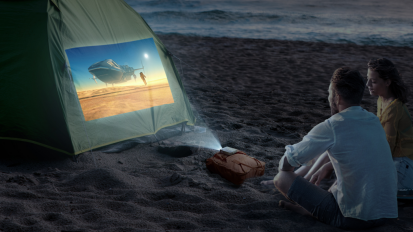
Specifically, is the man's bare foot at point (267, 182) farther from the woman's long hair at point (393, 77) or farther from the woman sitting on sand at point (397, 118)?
the woman's long hair at point (393, 77)

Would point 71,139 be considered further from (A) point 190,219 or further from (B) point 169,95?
(A) point 190,219

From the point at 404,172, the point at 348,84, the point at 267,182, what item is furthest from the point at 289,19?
the point at 348,84

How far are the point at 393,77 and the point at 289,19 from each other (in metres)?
22.5

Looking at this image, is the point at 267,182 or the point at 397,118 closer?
the point at 397,118

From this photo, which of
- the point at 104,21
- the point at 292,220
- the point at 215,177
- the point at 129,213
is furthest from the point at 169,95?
the point at 292,220

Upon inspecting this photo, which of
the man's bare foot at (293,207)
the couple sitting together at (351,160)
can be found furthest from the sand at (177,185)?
the couple sitting together at (351,160)

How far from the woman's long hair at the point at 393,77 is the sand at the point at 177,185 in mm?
892

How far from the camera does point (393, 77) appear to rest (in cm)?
233

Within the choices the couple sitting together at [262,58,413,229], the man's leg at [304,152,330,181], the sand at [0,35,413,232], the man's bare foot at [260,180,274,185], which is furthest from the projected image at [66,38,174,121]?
the couple sitting together at [262,58,413,229]

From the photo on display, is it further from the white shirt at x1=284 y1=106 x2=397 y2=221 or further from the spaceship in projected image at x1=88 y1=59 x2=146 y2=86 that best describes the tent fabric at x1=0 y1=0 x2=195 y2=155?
the white shirt at x1=284 y1=106 x2=397 y2=221

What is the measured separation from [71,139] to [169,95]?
4.43 ft

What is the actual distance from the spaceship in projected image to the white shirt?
245 cm

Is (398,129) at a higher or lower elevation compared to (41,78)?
lower

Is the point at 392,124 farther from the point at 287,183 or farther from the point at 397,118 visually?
the point at 287,183
